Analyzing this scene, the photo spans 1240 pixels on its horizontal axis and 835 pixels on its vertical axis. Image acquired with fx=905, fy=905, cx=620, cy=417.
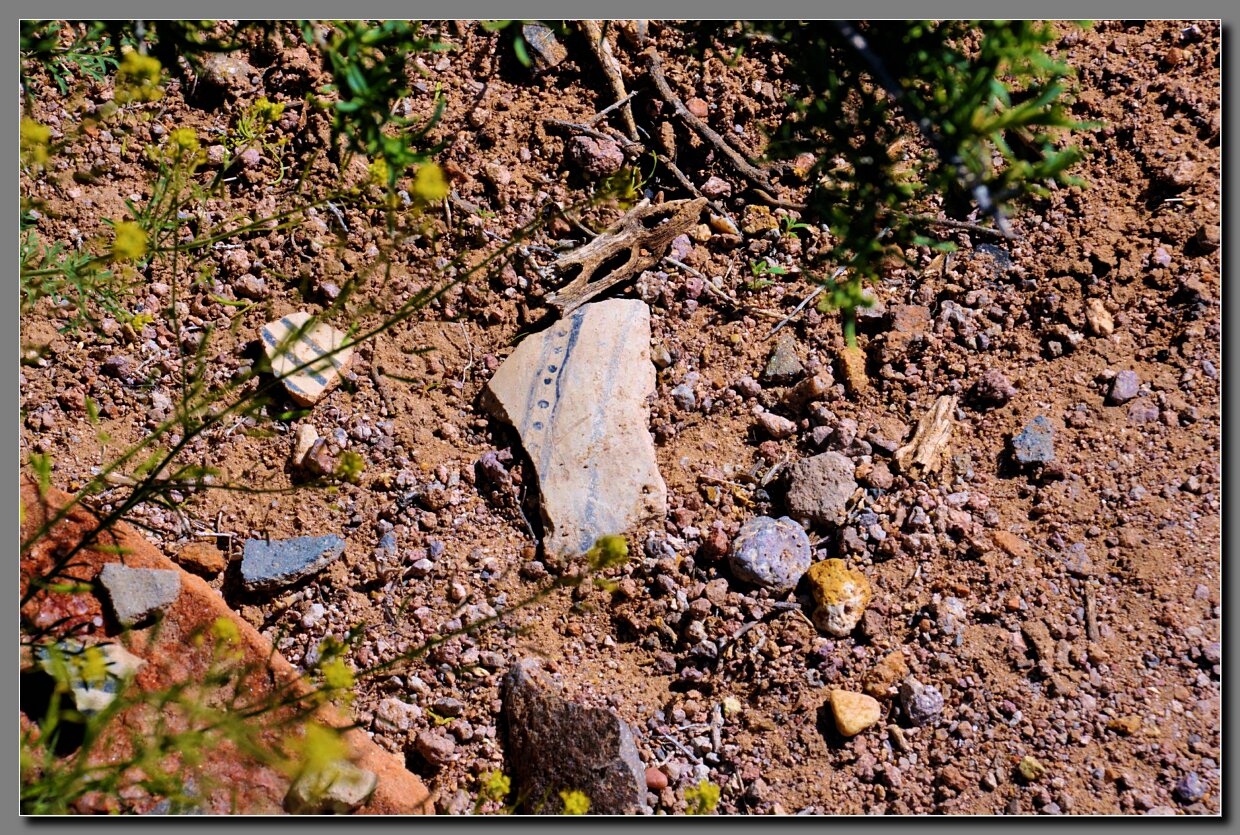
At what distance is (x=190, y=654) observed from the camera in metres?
2.79

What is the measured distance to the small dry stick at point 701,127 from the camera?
12.1ft

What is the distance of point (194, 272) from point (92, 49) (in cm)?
99

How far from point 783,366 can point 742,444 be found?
0.34 metres

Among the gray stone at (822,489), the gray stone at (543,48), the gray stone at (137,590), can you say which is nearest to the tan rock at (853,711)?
the gray stone at (822,489)

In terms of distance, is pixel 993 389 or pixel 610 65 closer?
pixel 993 389

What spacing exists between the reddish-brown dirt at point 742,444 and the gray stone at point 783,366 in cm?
6

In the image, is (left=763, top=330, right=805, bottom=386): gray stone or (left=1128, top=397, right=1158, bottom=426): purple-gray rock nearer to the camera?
(left=1128, top=397, right=1158, bottom=426): purple-gray rock

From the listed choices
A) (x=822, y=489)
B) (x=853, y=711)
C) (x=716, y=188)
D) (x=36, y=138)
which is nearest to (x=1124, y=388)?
(x=822, y=489)

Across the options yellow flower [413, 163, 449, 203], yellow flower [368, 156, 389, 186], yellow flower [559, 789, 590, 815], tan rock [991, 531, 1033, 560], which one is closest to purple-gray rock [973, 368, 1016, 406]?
tan rock [991, 531, 1033, 560]

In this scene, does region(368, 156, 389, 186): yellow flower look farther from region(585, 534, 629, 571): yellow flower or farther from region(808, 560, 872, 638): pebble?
region(808, 560, 872, 638): pebble

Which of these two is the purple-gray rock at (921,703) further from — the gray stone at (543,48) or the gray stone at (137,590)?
the gray stone at (543,48)

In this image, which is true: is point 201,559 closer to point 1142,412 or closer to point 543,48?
point 543,48

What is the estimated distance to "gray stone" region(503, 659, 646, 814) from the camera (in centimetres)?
281

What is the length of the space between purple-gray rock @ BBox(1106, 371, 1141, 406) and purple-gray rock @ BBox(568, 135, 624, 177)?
2038mm
